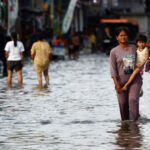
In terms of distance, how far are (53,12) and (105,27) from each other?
4.61 meters

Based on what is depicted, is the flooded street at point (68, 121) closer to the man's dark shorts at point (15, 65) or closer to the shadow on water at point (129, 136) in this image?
the shadow on water at point (129, 136)

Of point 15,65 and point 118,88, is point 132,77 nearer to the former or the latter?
point 118,88

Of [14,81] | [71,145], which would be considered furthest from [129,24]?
[71,145]

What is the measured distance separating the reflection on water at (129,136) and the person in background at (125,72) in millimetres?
273

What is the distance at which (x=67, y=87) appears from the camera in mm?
25984

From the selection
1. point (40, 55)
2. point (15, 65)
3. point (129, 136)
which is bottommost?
point (15, 65)

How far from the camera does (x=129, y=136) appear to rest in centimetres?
1369

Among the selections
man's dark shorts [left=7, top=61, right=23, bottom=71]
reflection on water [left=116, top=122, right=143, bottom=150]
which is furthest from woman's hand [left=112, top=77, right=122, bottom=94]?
man's dark shorts [left=7, top=61, right=23, bottom=71]

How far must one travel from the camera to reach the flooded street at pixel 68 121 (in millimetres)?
12820

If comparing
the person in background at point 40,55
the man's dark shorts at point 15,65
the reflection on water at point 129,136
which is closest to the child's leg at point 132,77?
the reflection on water at point 129,136

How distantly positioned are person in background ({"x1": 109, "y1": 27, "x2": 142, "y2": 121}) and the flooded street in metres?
0.31

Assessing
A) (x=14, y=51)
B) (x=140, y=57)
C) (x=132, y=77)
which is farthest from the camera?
(x=14, y=51)

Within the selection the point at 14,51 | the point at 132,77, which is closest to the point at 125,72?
the point at 132,77

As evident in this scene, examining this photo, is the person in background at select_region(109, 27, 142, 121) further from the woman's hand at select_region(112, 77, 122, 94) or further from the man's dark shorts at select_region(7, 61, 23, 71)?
the man's dark shorts at select_region(7, 61, 23, 71)
